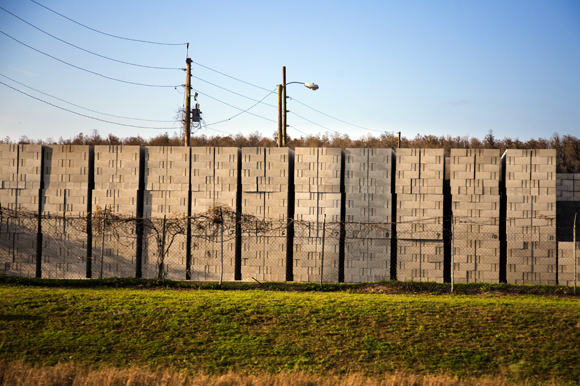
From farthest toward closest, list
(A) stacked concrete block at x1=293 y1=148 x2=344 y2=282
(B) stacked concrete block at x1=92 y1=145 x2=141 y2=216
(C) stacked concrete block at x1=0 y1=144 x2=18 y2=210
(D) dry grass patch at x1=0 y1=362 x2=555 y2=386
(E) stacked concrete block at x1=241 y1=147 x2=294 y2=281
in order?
(C) stacked concrete block at x1=0 y1=144 x2=18 y2=210, (B) stacked concrete block at x1=92 y1=145 x2=141 y2=216, (E) stacked concrete block at x1=241 y1=147 x2=294 y2=281, (A) stacked concrete block at x1=293 y1=148 x2=344 y2=282, (D) dry grass patch at x1=0 y1=362 x2=555 y2=386

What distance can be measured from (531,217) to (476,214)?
1.55m

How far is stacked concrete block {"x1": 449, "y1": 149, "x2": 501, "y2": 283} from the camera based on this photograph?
13922 millimetres

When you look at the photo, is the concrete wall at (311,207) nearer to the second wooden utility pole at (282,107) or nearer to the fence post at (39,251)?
the fence post at (39,251)

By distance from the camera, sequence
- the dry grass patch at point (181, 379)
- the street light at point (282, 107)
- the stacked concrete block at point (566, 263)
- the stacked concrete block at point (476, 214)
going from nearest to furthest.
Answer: the dry grass patch at point (181, 379) → the stacked concrete block at point (566, 263) → the stacked concrete block at point (476, 214) → the street light at point (282, 107)

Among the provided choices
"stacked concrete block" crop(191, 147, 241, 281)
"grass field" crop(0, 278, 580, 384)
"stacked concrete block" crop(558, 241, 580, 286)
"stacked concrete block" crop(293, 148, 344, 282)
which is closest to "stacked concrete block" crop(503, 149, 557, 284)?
"stacked concrete block" crop(558, 241, 580, 286)

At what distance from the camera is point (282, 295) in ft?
38.1

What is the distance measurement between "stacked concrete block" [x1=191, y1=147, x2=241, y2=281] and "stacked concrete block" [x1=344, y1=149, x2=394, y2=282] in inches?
143

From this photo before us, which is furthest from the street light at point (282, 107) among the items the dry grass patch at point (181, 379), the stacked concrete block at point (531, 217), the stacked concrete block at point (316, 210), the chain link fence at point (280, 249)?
the dry grass patch at point (181, 379)

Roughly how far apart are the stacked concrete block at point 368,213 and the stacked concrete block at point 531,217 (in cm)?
365

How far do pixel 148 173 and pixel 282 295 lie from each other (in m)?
6.51

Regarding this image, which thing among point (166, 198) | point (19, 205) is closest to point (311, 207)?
point (166, 198)

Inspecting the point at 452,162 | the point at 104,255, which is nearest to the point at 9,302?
the point at 104,255

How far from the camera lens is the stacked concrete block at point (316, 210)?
14.3 m

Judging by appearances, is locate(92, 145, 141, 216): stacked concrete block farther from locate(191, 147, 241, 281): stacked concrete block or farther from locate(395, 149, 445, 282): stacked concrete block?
locate(395, 149, 445, 282): stacked concrete block
